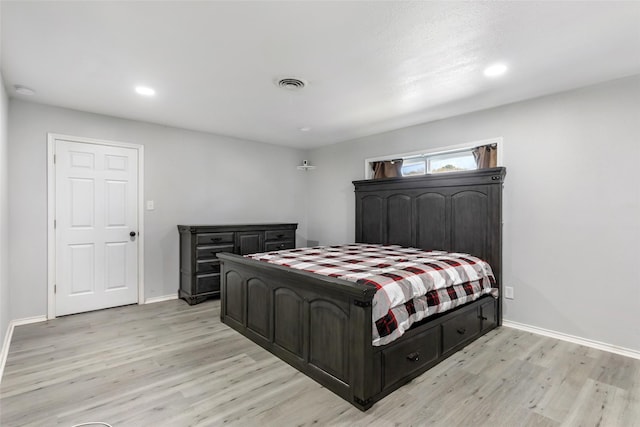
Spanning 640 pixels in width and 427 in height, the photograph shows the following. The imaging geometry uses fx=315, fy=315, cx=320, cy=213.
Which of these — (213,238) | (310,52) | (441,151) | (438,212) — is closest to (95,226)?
(213,238)

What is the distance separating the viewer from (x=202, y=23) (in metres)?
2.01

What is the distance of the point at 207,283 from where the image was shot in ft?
14.0

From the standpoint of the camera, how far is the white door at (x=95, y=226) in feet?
11.9

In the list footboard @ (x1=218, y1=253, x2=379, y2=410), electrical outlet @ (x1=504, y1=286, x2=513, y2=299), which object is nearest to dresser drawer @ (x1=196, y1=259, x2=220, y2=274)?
footboard @ (x1=218, y1=253, x2=379, y2=410)

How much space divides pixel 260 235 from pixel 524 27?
3.82m

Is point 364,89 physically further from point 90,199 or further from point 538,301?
point 90,199

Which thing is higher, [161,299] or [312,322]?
[312,322]

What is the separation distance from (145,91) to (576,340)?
4803 mm

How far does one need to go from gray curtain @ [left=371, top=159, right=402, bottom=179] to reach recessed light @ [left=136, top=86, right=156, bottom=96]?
307 cm

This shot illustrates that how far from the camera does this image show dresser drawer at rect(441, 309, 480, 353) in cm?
263

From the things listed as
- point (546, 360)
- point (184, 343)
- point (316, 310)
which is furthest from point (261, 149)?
point (546, 360)

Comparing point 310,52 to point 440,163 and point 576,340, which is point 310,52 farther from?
point 576,340

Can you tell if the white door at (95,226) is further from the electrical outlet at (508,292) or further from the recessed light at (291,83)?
the electrical outlet at (508,292)

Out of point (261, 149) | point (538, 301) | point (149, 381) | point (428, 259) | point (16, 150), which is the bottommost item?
point (149, 381)
